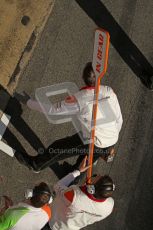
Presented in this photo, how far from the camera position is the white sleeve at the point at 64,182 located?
20.5 ft

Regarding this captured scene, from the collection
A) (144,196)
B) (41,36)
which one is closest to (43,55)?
(41,36)

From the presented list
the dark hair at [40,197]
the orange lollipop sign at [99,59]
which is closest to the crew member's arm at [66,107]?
the orange lollipop sign at [99,59]

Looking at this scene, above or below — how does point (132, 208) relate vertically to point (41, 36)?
below

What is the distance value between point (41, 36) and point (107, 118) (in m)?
2.82

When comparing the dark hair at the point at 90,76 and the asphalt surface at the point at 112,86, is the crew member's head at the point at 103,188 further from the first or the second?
the asphalt surface at the point at 112,86

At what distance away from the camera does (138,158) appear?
8.37 meters

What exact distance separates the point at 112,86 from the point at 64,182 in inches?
109

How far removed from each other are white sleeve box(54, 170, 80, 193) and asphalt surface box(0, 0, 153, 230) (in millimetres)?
941

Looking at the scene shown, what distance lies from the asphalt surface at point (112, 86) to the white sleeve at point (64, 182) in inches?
37.0

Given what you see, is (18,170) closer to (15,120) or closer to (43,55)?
(15,120)

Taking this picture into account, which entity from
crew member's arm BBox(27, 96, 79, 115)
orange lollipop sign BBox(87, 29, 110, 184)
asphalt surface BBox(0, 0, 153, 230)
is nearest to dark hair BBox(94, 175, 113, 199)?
orange lollipop sign BBox(87, 29, 110, 184)

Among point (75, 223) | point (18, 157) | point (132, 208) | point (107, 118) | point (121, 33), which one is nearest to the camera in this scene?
point (75, 223)

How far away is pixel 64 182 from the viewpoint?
656 cm

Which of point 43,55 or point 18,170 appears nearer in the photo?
point 18,170
